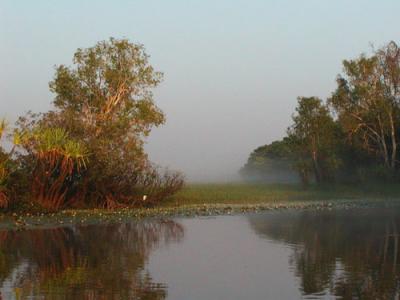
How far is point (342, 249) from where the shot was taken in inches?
713

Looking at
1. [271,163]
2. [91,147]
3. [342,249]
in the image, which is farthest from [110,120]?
[271,163]

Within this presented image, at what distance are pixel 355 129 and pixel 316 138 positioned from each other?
15.6 feet

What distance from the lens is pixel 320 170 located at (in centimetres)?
5512

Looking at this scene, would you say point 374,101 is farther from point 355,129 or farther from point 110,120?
point 110,120

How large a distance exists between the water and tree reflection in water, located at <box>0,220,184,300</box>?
0.07ft

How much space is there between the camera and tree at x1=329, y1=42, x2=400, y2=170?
50.6 metres

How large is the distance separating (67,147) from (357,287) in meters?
20.9

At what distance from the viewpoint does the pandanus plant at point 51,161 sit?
30.7 meters

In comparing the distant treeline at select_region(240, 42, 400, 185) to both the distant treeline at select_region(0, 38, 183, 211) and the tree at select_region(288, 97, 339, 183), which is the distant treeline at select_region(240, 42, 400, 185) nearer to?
the tree at select_region(288, 97, 339, 183)

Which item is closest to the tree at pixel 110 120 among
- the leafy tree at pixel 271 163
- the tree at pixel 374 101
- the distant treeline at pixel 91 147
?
the distant treeline at pixel 91 147

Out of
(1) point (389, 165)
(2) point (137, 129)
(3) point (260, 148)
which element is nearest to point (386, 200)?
(1) point (389, 165)

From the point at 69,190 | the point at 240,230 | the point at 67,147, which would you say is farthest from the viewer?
the point at 69,190

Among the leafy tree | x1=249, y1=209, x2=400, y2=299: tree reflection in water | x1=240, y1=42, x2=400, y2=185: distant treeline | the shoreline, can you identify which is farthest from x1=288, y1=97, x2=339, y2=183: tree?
the leafy tree

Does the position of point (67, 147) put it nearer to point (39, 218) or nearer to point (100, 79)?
point (39, 218)
